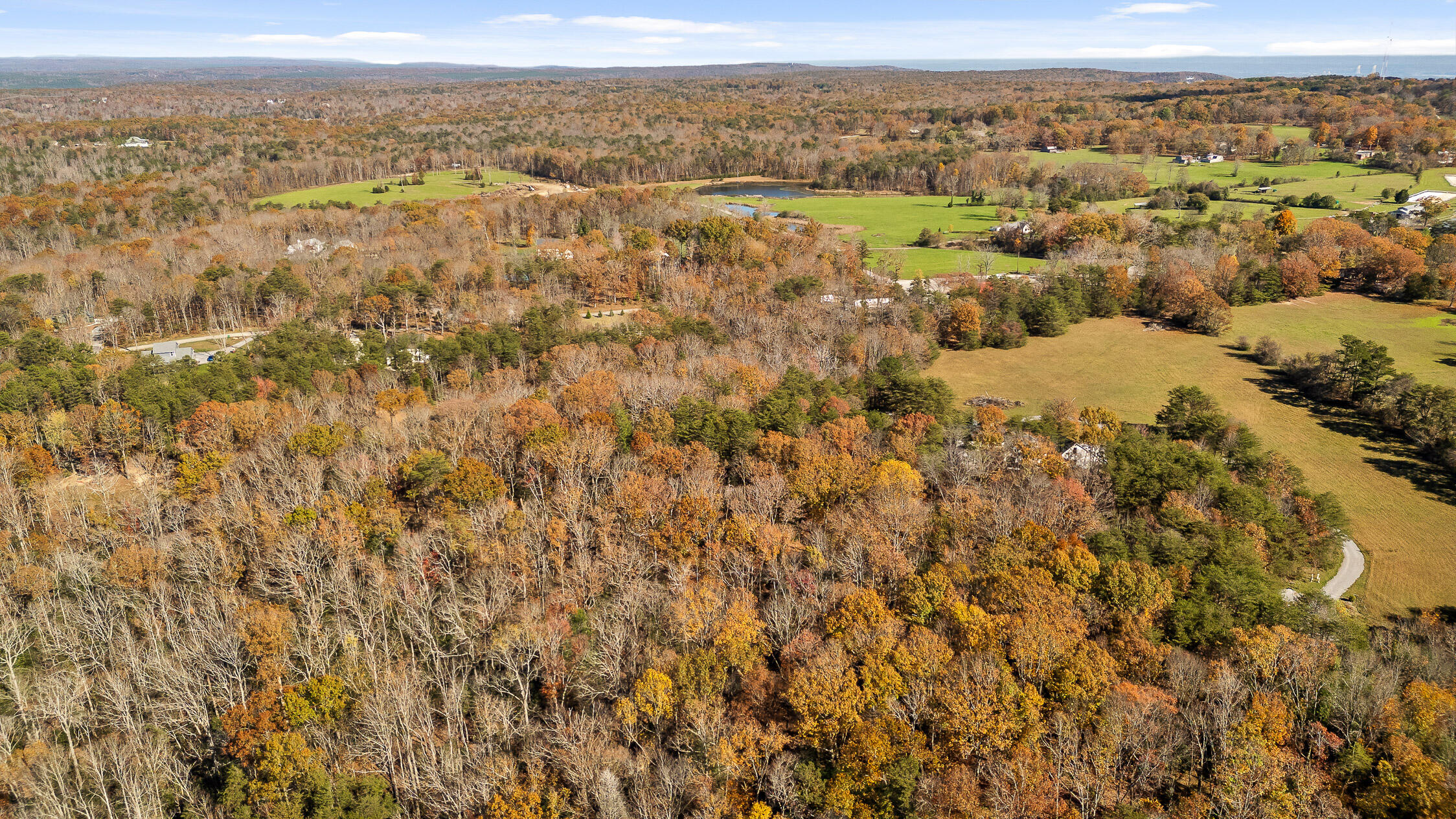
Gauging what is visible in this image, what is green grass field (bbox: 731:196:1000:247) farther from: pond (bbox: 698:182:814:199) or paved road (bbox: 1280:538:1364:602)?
paved road (bbox: 1280:538:1364:602)

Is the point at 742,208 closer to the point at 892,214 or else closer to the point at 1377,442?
the point at 892,214

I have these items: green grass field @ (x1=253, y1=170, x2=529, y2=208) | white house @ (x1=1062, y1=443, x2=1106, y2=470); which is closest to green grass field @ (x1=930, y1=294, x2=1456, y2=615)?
white house @ (x1=1062, y1=443, x2=1106, y2=470)

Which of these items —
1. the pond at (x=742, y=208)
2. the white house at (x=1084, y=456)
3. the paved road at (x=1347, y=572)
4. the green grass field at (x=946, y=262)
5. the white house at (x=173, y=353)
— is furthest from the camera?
the pond at (x=742, y=208)

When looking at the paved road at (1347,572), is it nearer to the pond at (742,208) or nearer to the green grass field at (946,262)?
the green grass field at (946,262)

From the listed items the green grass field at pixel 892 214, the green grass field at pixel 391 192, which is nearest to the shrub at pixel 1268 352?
the green grass field at pixel 892 214

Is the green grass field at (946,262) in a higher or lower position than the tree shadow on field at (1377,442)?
higher

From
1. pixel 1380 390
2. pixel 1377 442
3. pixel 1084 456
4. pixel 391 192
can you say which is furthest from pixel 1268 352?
pixel 391 192

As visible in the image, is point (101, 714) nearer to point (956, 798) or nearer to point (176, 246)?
point (956, 798)
